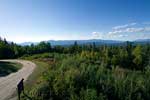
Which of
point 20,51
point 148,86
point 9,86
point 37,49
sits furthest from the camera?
point 37,49

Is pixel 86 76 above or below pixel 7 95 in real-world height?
above

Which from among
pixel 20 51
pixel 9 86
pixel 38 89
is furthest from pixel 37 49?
pixel 38 89

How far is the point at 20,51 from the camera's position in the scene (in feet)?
281

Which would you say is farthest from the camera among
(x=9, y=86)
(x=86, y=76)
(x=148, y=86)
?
(x=9, y=86)

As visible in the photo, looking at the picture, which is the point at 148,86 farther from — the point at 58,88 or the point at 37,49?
the point at 37,49

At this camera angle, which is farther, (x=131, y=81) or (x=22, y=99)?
(x=131, y=81)

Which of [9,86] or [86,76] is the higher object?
[86,76]

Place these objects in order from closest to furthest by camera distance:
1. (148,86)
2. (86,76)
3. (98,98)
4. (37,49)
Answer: (98,98) → (148,86) → (86,76) → (37,49)

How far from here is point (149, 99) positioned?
58.7ft

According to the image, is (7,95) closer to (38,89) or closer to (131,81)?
(38,89)

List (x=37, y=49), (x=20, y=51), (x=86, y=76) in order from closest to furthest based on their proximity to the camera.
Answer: (x=86, y=76), (x=20, y=51), (x=37, y=49)

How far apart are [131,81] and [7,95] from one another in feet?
33.4

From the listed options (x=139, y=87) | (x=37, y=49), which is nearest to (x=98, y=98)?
(x=139, y=87)

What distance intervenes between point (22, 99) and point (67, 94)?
11.0 ft
